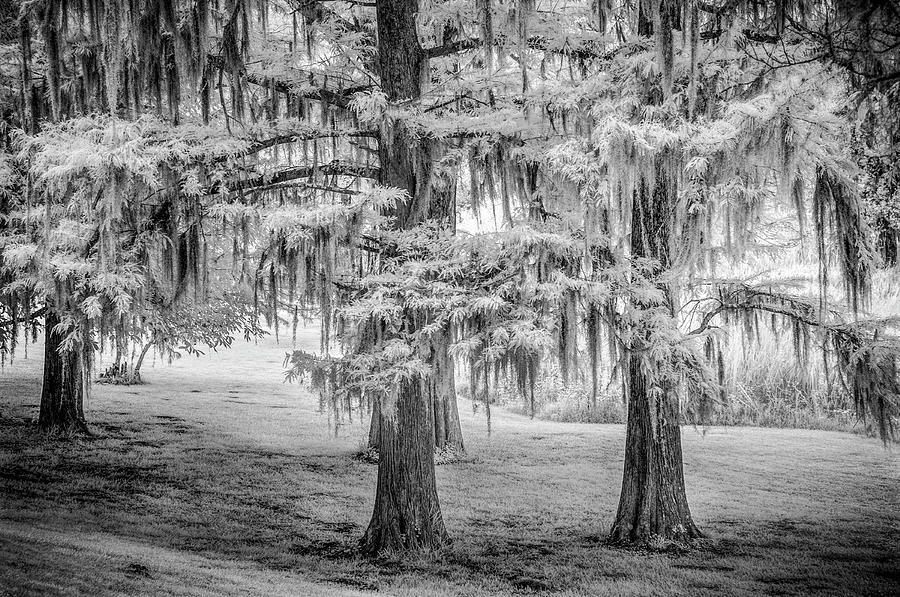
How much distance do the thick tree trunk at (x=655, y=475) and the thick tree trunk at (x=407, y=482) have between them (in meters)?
2.94

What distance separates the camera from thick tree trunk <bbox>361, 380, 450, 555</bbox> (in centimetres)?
952

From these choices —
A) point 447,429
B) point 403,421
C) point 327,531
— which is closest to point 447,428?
point 447,429

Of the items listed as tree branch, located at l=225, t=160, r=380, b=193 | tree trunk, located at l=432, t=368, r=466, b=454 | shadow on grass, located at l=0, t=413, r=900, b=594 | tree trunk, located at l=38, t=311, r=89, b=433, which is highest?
tree branch, located at l=225, t=160, r=380, b=193

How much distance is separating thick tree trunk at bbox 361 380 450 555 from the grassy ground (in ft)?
1.03

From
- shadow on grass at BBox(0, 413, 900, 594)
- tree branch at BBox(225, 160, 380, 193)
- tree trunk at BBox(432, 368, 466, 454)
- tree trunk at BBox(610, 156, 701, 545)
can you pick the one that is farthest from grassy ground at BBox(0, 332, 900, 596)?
tree branch at BBox(225, 160, 380, 193)

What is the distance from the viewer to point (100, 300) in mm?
8734

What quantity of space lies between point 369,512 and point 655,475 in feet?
17.1

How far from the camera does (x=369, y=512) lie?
1262 cm

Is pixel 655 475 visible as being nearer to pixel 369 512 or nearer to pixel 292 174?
pixel 369 512

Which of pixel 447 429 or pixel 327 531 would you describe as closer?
pixel 327 531

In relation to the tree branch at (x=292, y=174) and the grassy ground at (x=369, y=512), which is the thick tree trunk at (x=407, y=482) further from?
the tree branch at (x=292, y=174)

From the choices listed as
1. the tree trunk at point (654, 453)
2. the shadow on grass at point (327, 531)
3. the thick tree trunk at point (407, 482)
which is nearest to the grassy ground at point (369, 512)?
the shadow on grass at point (327, 531)

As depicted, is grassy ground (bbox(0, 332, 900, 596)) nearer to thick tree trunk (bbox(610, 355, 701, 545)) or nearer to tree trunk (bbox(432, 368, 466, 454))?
thick tree trunk (bbox(610, 355, 701, 545))

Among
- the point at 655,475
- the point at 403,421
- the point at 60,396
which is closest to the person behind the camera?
the point at 403,421
